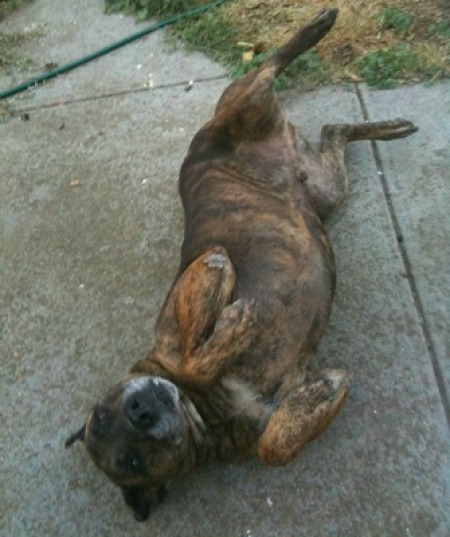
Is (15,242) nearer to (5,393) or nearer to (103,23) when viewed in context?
(5,393)

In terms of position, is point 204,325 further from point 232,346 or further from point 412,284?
point 412,284

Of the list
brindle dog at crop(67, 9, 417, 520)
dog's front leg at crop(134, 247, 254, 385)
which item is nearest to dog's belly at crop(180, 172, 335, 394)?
brindle dog at crop(67, 9, 417, 520)

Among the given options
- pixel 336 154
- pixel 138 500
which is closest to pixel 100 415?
pixel 138 500

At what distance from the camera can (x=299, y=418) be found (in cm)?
298

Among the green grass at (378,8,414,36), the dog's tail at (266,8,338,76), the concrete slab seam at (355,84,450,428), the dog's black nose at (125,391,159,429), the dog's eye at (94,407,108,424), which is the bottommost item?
the concrete slab seam at (355,84,450,428)

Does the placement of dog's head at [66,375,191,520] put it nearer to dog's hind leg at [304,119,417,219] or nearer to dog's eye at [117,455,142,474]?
dog's eye at [117,455,142,474]

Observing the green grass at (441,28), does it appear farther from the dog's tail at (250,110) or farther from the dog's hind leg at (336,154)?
the dog's tail at (250,110)

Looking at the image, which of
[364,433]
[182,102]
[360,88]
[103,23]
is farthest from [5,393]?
[103,23]

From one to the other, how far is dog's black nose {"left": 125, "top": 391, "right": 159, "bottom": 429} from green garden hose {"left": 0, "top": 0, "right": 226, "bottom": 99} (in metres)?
3.58

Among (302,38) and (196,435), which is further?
(302,38)

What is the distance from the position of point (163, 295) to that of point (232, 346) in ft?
3.44

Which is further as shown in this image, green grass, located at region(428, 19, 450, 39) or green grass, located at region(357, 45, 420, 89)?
green grass, located at region(428, 19, 450, 39)

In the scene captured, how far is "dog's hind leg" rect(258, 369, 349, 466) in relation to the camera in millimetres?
2953

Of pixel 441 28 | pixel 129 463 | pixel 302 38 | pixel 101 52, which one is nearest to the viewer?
pixel 129 463
